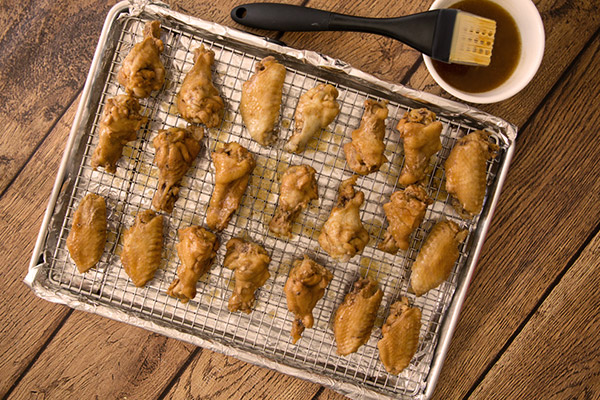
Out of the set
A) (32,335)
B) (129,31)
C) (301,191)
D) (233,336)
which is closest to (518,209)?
(301,191)

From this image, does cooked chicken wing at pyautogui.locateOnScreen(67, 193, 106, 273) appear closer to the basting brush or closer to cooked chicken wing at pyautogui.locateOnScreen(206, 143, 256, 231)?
cooked chicken wing at pyautogui.locateOnScreen(206, 143, 256, 231)

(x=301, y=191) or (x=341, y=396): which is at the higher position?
(x=301, y=191)

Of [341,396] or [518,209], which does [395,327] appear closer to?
[341,396]

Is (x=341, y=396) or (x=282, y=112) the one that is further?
(x=341, y=396)

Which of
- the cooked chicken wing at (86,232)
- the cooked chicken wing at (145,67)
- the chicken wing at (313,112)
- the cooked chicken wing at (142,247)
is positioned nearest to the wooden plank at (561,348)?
the chicken wing at (313,112)

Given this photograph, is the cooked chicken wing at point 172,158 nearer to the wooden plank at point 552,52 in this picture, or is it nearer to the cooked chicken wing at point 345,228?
the cooked chicken wing at point 345,228
